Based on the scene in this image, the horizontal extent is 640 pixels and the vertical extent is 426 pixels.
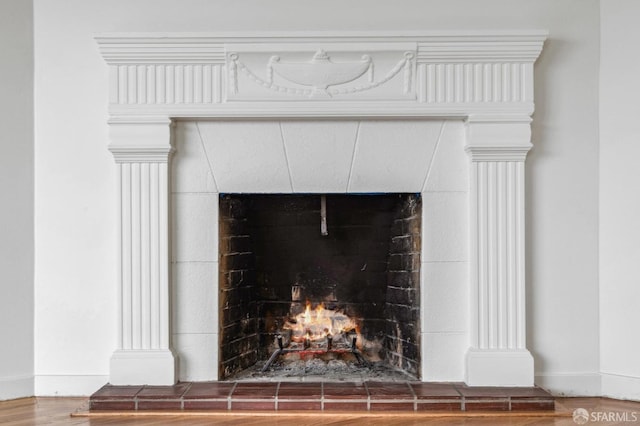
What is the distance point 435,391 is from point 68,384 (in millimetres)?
1685

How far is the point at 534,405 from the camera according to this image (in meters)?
2.47

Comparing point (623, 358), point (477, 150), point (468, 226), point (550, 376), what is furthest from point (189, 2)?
point (623, 358)

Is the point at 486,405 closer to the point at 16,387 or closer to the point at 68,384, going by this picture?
A: the point at 68,384

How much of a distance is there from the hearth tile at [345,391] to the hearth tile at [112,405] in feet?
2.70

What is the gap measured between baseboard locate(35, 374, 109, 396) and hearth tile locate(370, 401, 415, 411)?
1249 mm

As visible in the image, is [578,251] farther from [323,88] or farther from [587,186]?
[323,88]

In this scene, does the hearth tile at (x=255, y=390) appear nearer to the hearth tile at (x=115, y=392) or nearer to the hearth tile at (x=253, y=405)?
the hearth tile at (x=253, y=405)

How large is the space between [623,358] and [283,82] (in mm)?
1999

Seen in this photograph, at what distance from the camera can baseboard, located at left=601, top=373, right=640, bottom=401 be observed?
8.72 ft

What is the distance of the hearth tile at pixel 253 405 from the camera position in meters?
2.49

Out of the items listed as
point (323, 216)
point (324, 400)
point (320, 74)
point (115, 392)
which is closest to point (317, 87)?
point (320, 74)

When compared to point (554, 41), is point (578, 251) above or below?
below

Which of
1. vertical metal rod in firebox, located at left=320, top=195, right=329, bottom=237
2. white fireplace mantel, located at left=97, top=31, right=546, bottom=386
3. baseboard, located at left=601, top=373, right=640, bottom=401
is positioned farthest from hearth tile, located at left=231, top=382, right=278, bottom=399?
baseboard, located at left=601, top=373, right=640, bottom=401

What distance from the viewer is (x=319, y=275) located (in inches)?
123
